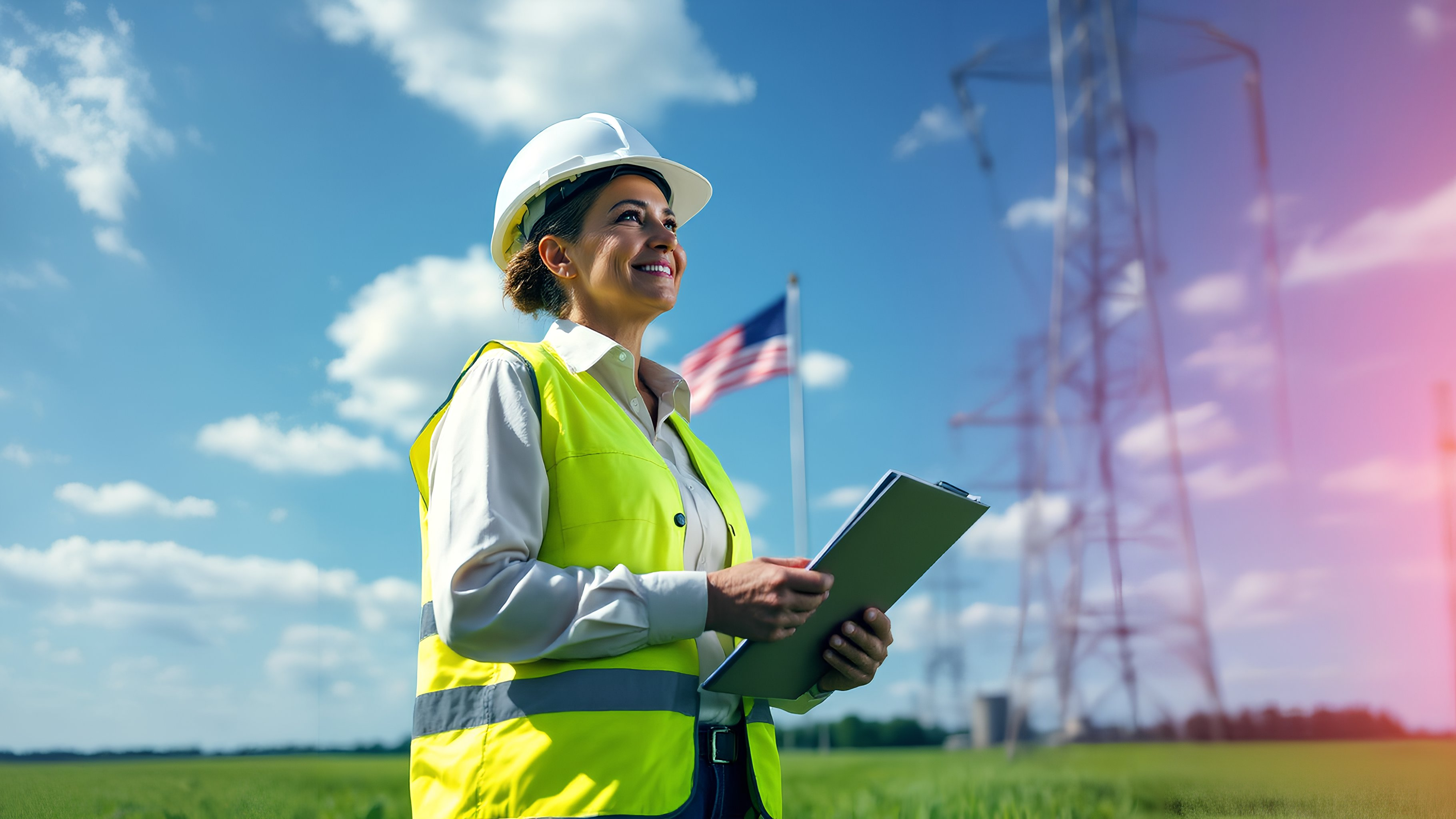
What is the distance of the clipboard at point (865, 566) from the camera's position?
4.74 ft

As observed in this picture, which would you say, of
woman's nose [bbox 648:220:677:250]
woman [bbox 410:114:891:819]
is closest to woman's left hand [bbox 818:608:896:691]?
woman [bbox 410:114:891:819]

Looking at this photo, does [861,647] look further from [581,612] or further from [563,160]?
[563,160]

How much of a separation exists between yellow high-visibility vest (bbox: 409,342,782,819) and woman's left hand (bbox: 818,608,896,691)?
17 cm

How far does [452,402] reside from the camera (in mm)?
1599

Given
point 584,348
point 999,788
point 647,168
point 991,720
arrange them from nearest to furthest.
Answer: point 584,348 → point 647,168 → point 999,788 → point 991,720

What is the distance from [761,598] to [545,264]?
92cm

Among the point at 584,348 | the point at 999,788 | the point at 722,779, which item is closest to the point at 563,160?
the point at 584,348

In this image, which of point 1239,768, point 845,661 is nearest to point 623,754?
point 845,661

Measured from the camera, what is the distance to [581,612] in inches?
53.7

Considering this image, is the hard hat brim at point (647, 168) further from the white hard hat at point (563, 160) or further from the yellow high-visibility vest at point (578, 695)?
the yellow high-visibility vest at point (578, 695)

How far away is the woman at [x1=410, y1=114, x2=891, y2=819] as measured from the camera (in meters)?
1.36

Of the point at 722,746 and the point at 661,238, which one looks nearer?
the point at 722,746

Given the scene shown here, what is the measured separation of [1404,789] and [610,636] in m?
3.06

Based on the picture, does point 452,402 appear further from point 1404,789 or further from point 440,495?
point 1404,789
